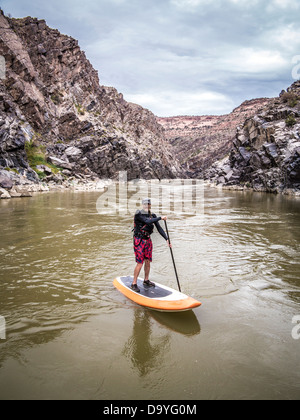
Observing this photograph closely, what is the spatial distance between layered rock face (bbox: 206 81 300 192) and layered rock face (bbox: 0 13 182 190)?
31044 mm

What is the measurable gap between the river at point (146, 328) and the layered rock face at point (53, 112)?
1223 inches

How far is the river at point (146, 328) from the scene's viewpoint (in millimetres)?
3441

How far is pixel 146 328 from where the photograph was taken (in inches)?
188

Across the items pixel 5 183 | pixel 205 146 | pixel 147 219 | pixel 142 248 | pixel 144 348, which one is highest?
pixel 205 146

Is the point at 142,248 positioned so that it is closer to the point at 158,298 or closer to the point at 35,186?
the point at 158,298

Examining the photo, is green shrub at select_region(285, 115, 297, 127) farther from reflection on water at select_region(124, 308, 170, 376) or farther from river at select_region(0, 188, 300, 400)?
reflection on water at select_region(124, 308, 170, 376)

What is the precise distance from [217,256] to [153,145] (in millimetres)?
100670

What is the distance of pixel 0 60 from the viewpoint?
50969 mm

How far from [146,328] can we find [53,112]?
6487 centimetres

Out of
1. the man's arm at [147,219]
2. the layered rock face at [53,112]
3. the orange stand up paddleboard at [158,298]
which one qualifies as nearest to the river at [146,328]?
the orange stand up paddleboard at [158,298]

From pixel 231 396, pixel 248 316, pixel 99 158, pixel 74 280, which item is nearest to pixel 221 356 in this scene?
pixel 231 396

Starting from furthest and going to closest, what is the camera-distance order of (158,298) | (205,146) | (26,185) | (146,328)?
(205,146) < (26,185) < (158,298) < (146,328)

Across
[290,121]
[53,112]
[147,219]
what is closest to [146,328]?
[147,219]
